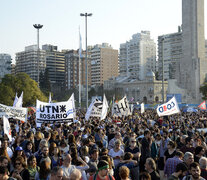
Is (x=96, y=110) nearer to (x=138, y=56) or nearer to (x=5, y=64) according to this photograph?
(x=138, y=56)

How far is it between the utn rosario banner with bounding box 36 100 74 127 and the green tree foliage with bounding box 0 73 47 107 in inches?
1332

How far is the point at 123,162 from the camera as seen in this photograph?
766cm

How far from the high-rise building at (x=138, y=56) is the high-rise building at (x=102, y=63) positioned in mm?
3541

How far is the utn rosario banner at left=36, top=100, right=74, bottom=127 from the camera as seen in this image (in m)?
14.9

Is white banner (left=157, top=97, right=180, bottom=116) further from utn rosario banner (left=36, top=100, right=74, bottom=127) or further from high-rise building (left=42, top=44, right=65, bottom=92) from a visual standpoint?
high-rise building (left=42, top=44, right=65, bottom=92)

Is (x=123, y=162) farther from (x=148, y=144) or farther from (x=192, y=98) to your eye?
(x=192, y=98)

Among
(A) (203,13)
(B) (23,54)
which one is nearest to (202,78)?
(A) (203,13)

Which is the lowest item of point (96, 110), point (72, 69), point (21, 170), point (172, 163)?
point (172, 163)

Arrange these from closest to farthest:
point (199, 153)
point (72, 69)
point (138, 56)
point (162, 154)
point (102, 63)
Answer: point (199, 153), point (162, 154), point (72, 69), point (138, 56), point (102, 63)

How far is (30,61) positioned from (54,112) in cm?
14306

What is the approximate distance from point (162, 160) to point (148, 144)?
0.61 metres

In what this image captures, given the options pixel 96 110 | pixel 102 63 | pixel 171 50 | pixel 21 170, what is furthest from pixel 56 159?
pixel 102 63

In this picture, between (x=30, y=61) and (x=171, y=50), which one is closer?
(x=171, y=50)

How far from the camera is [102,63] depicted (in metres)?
151
